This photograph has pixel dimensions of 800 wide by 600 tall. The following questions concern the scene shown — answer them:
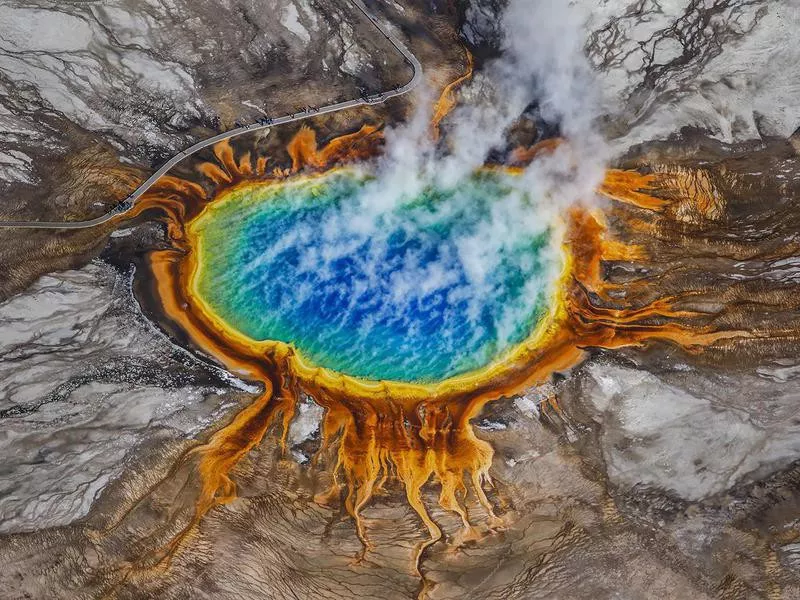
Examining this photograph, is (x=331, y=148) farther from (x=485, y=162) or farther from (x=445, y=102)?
(x=485, y=162)

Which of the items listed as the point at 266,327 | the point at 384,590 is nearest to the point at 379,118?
the point at 266,327

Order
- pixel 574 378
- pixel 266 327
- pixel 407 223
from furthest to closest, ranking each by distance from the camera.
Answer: pixel 407 223 → pixel 266 327 → pixel 574 378

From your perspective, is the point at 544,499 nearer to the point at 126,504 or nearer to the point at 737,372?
the point at 737,372

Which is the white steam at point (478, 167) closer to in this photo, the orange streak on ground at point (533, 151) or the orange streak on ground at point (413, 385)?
the orange streak on ground at point (533, 151)

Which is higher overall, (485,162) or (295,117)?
(485,162)

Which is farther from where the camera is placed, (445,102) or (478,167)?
(445,102)

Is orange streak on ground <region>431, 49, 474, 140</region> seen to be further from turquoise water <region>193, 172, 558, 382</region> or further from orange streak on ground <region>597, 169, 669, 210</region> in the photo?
orange streak on ground <region>597, 169, 669, 210</region>

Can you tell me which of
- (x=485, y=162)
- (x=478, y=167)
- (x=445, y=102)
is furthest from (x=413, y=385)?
(x=445, y=102)

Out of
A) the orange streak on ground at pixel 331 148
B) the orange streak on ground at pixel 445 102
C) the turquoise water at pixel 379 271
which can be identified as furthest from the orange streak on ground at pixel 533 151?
the orange streak on ground at pixel 331 148

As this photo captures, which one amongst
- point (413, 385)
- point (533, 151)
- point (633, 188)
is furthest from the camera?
point (533, 151)
